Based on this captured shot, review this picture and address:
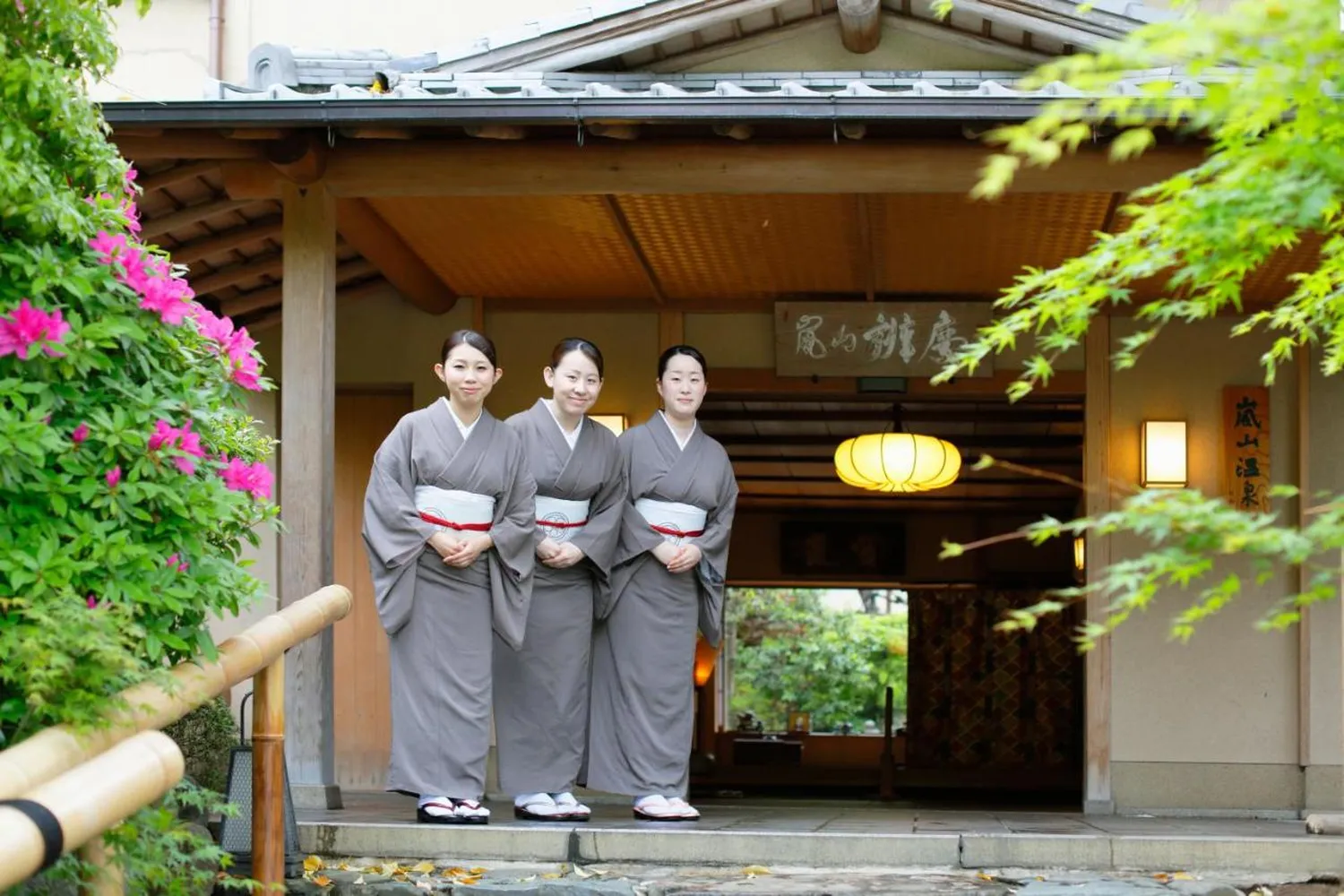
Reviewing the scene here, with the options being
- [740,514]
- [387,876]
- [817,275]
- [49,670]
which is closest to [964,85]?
[817,275]

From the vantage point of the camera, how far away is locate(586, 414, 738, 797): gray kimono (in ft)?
24.2

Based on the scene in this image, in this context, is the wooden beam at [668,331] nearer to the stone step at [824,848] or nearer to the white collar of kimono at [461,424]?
the white collar of kimono at [461,424]

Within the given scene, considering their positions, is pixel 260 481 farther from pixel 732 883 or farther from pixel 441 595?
pixel 732 883

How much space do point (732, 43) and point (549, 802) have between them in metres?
3.76

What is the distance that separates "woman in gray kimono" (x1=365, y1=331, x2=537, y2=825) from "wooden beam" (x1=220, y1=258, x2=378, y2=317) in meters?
2.59

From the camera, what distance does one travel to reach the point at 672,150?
7.20m

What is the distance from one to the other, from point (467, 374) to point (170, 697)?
2.82m

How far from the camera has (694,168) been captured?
7207 millimetres

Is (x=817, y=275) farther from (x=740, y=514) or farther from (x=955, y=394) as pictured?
(x=740, y=514)

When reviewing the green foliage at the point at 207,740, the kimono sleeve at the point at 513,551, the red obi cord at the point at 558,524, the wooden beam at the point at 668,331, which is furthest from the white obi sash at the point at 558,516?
the wooden beam at the point at 668,331

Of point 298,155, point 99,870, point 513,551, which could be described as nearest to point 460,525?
point 513,551

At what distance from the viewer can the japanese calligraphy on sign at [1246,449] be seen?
9.07 metres

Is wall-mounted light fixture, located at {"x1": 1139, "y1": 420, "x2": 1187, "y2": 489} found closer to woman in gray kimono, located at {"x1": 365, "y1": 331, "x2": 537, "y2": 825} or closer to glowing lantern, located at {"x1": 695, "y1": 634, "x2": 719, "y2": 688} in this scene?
woman in gray kimono, located at {"x1": 365, "y1": 331, "x2": 537, "y2": 825}

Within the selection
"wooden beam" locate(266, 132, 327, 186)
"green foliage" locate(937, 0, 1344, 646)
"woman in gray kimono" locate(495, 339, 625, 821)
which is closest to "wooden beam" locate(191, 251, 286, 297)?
"wooden beam" locate(266, 132, 327, 186)
